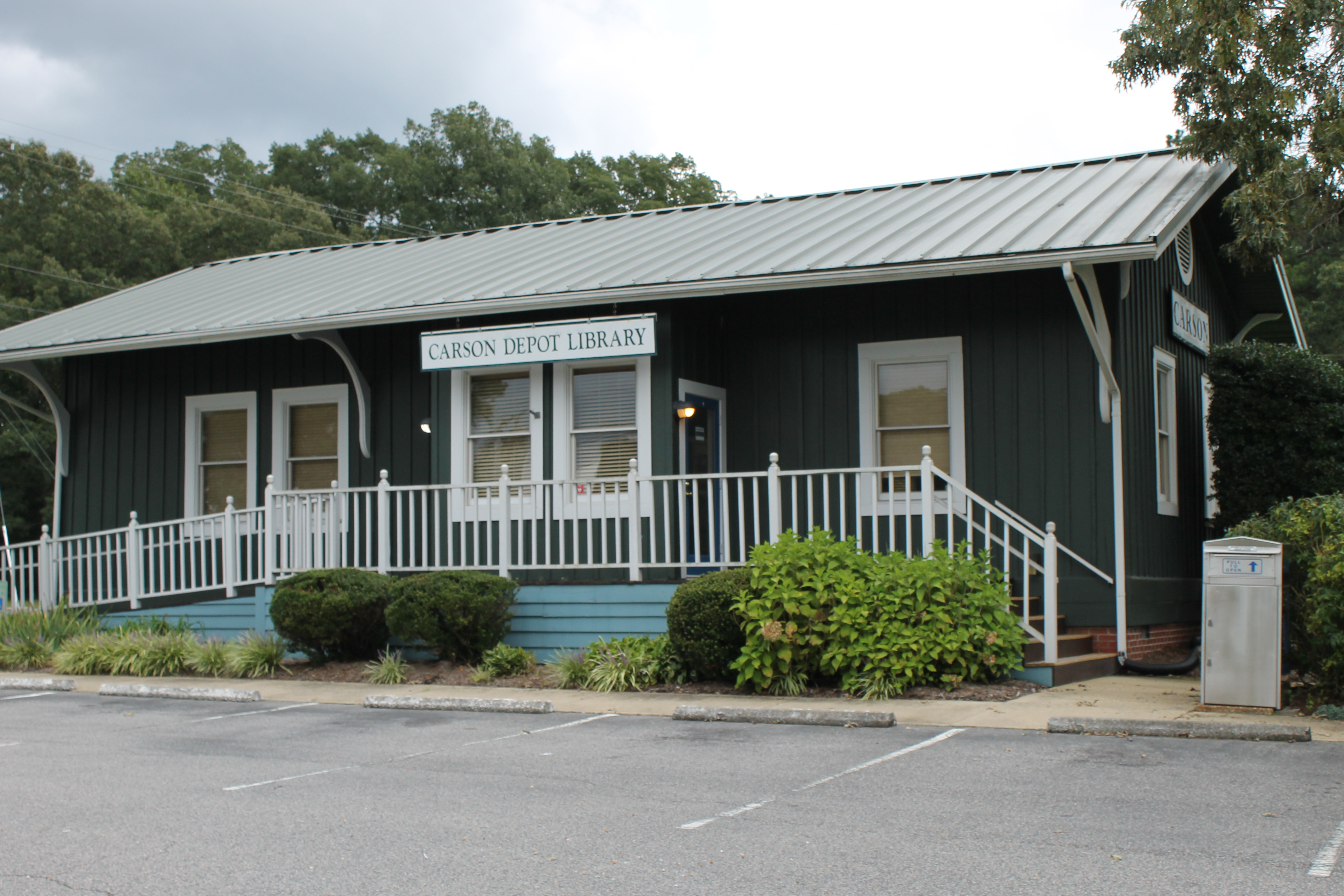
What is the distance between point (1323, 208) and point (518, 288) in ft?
30.2

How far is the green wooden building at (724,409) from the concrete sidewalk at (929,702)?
68 centimetres

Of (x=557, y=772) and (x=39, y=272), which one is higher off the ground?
(x=39, y=272)

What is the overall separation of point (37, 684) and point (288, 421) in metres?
4.65

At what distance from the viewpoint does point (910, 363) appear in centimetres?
1309

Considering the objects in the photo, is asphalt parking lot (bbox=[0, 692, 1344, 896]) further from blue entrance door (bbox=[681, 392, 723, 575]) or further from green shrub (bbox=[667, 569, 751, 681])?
blue entrance door (bbox=[681, 392, 723, 575])

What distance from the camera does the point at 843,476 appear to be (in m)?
11.4

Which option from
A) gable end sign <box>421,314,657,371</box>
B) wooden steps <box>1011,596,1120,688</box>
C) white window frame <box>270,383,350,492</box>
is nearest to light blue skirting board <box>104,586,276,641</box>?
white window frame <box>270,383,350,492</box>

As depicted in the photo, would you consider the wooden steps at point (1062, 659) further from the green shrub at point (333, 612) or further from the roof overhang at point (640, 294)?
the green shrub at point (333, 612)

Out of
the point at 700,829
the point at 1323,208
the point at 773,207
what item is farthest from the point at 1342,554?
the point at 773,207

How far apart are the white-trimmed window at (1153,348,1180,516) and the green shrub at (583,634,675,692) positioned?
561 centimetres

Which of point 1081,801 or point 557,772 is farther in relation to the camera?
point 557,772

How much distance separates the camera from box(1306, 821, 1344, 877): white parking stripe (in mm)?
4898

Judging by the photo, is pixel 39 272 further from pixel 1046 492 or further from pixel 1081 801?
pixel 1081 801

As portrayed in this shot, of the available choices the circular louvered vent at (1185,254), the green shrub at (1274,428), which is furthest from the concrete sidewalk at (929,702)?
the circular louvered vent at (1185,254)
